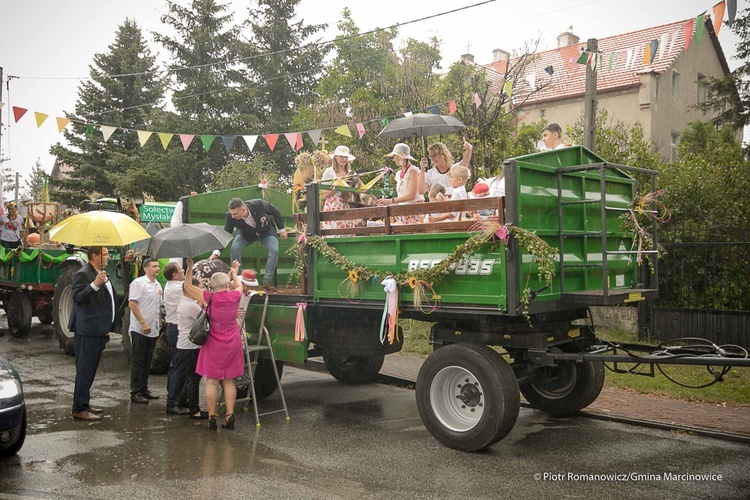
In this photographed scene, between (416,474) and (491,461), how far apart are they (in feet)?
2.46

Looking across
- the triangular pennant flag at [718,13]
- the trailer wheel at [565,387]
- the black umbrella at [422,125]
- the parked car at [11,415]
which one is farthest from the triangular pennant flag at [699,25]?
the parked car at [11,415]

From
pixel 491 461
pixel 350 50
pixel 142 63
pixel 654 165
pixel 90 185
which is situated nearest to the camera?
pixel 491 461

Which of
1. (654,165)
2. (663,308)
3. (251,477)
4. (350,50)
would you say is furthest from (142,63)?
(251,477)

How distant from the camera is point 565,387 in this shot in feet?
23.8

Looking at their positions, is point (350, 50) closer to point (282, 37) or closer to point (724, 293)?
point (282, 37)

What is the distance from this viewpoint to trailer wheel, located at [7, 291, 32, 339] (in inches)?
518

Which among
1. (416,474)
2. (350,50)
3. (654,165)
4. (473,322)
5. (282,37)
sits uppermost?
(282,37)

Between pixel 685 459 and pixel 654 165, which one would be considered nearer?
pixel 685 459

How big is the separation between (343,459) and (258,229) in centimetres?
325

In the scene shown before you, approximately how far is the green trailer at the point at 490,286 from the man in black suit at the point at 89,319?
188 cm

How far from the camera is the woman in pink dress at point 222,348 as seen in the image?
22.2 feet

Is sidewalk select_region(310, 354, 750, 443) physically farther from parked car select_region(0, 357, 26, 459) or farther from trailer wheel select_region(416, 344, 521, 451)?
parked car select_region(0, 357, 26, 459)

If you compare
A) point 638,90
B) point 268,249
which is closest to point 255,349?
point 268,249

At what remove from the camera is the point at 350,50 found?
24844 mm
